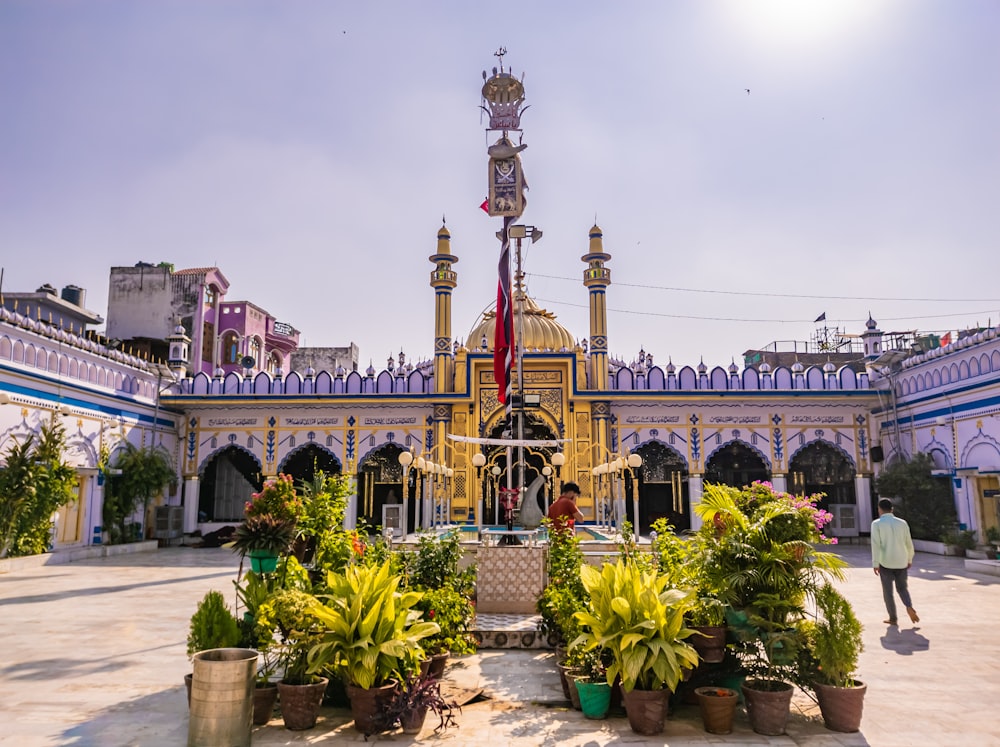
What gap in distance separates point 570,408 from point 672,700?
13.9 meters

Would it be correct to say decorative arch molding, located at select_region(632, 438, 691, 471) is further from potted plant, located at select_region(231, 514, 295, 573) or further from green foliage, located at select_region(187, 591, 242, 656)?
green foliage, located at select_region(187, 591, 242, 656)

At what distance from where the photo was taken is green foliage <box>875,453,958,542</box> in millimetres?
16156

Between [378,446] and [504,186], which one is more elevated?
[504,186]

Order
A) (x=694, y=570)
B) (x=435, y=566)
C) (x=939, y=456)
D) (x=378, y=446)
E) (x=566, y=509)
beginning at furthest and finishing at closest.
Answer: (x=378, y=446) < (x=939, y=456) < (x=566, y=509) < (x=435, y=566) < (x=694, y=570)

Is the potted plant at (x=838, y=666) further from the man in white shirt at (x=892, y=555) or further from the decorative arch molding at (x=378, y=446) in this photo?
the decorative arch molding at (x=378, y=446)

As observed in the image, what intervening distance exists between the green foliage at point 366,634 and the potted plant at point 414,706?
0.11m

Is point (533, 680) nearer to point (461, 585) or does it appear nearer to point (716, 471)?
point (461, 585)

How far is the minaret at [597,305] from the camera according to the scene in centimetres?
1922


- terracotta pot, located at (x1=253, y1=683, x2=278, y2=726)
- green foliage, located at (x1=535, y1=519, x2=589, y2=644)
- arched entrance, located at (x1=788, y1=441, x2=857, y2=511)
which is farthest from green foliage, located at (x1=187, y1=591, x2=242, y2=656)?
arched entrance, located at (x1=788, y1=441, x2=857, y2=511)

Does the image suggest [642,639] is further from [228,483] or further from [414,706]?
[228,483]

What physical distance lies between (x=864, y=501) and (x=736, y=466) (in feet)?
11.9

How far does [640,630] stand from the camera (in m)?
4.89

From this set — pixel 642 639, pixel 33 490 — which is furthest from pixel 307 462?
pixel 642 639

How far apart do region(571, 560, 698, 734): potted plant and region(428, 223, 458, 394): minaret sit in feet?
47.2
